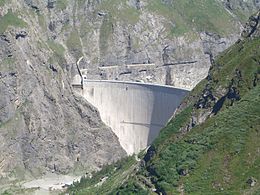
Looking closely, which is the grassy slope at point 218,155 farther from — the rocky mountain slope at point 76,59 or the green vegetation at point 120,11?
the green vegetation at point 120,11

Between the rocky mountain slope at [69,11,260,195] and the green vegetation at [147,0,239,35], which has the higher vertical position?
the green vegetation at [147,0,239,35]

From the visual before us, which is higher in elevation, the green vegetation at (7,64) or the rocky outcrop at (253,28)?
the rocky outcrop at (253,28)

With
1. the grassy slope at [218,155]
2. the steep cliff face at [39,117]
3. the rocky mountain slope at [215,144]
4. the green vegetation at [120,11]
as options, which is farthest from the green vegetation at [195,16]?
the grassy slope at [218,155]

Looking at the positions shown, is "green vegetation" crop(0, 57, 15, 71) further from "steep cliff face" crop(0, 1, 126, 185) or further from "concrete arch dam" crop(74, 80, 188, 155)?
"concrete arch dam" crop(74, 80, 188, 155)

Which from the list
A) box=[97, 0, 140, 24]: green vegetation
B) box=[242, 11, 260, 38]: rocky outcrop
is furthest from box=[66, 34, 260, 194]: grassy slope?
box=[97, 0, 140, 24]: green vegetation

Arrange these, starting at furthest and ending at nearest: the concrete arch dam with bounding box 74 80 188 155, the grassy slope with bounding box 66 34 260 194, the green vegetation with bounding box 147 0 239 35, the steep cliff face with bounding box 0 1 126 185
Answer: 1. the green vegetation with bounding box 147 0 239 35
2. the steep cliff face with bounding box 0 1 126 185
3. the concrete arch dam with bounding box 74 80 188 155
4. the grassy slope with bounding box 66 34 260 194

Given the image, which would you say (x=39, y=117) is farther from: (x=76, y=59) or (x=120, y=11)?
(x=120, y=11)

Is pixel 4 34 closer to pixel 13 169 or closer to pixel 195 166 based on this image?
pixel 13 169

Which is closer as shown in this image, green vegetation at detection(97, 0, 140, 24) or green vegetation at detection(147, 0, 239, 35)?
green vegetation at detection(97, 0, 140, 24)
